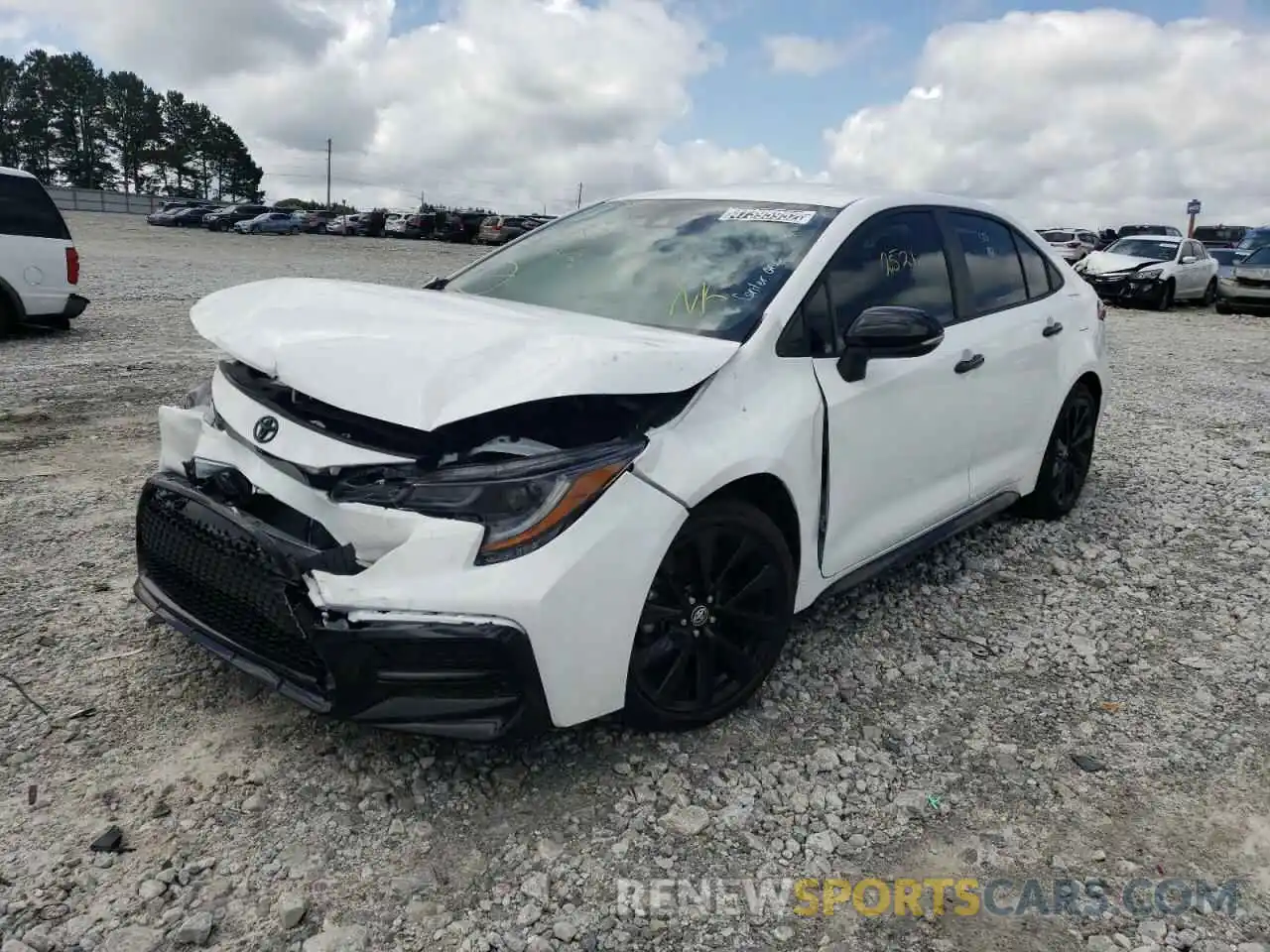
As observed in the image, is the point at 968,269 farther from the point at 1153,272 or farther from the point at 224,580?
the point at 1153,272

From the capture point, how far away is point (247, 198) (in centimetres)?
9838

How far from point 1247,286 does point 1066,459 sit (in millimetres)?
17062

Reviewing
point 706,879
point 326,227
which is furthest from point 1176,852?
point 326,227

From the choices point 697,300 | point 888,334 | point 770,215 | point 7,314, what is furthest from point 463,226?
point 888,334

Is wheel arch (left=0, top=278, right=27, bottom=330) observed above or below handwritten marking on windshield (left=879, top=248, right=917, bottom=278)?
below

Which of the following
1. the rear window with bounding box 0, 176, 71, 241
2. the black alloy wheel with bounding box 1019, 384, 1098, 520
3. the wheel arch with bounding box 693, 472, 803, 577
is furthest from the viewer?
the rear window with bounding box 0, 176, 71, 241

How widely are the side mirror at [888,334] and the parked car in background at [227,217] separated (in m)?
51.3

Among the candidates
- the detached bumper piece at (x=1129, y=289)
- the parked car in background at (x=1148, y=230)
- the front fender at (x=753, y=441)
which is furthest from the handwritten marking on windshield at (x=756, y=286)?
the parked car in background at (x=1148, y=230)

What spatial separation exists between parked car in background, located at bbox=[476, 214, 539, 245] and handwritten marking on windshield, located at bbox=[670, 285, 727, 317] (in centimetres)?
4009

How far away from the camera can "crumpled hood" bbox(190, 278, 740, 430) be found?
2455 millimetres

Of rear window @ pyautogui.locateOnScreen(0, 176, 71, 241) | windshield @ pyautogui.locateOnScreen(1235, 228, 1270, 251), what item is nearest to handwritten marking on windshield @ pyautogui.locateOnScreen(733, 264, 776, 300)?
rear window @ pyautogui.locateOnScreen(0, 176, 71, 241)

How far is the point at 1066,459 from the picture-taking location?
203 inches

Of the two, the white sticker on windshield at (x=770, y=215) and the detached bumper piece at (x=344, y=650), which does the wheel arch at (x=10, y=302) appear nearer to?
the detached bumper piece at (x=344, y=650)

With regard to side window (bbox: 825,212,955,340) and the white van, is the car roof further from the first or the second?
the white van
